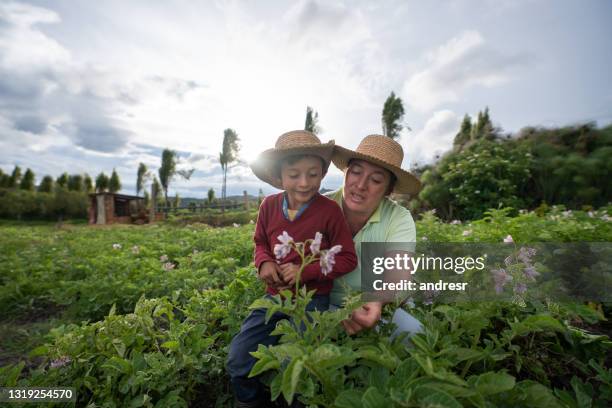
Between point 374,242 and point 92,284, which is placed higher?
point 374,242

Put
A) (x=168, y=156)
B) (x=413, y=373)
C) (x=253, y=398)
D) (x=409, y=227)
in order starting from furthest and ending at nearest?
(x=168, y=156) < (x=409, y=227) < (x=253, y=398) < (x=413, y=373)

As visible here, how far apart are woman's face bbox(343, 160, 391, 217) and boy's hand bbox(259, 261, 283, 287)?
0.66 metres

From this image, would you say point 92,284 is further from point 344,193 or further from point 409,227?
point 409,227

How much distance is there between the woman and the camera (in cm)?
204

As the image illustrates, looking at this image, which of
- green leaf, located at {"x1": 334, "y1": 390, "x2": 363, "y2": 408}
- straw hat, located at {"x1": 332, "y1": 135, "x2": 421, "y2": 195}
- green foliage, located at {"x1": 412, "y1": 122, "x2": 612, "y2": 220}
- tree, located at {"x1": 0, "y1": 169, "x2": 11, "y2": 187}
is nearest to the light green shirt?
straw hat, located at {"x1": 332, "y1": 135, "x2": 421, "y2": 195}

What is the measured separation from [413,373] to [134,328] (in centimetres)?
162

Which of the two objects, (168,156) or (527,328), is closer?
(527,328)

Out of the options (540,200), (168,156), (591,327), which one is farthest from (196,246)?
(168,156)

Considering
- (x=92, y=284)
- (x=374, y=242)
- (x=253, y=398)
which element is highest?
(x=374, y=242)

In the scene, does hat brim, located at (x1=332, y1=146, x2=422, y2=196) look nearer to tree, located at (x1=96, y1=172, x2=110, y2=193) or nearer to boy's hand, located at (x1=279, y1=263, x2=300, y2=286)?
Answer: boy's hand, located at (x1=279, y1=263, x2=300, y2=286)

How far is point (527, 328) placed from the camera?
4.13ft

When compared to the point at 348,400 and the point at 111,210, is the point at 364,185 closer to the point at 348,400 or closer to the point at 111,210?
the point at 348,400

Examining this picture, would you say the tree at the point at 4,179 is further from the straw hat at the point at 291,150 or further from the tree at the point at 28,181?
the straw hat at the point at 291,150

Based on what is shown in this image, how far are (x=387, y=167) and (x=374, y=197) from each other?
0.21 m
